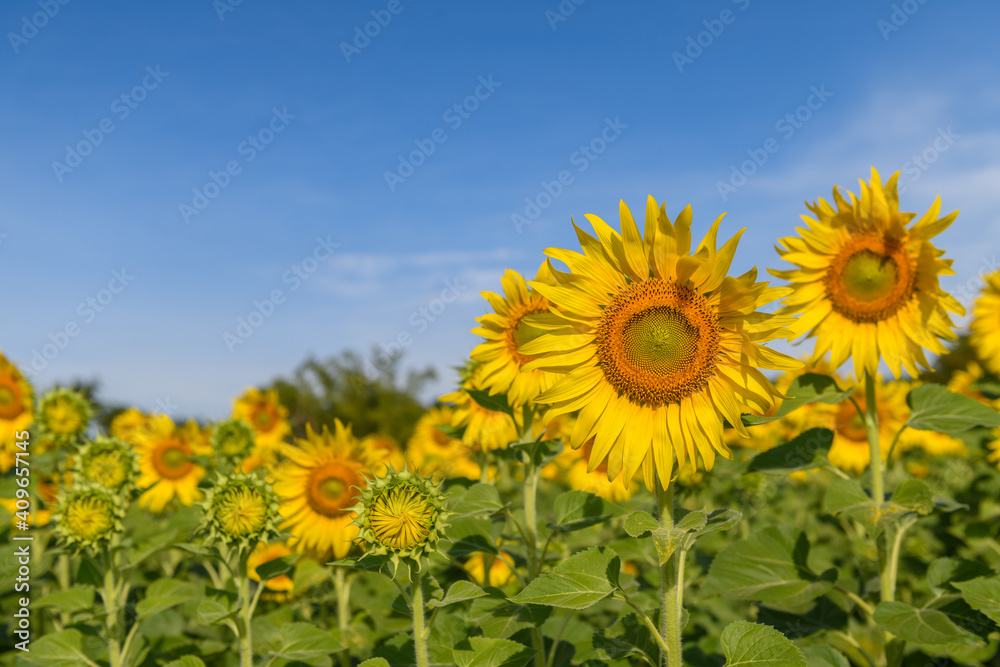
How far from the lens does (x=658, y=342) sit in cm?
242

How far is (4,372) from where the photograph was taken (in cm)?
584

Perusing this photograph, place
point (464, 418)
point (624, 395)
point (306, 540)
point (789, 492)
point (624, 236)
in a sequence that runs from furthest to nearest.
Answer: point (789, 492) → point (306, 540) → point (464, 418) → point (624, 395) → point (624, 236)

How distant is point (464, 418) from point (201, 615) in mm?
1735

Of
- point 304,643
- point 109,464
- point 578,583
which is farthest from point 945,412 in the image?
point 109,464

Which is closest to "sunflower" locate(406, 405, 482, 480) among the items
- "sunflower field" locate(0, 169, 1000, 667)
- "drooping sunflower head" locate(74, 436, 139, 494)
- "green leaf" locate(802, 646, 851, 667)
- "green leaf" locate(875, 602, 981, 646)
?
"sunflower field" locate(0, 169, 1000, 667)

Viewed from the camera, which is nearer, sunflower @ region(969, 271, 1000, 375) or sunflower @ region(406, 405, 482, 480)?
sunflower @ region(406, 405, 482, 480)

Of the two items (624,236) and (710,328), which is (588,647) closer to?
(710,328)

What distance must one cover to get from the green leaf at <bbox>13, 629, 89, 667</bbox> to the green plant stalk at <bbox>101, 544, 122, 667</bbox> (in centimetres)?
15

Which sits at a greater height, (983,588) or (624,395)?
(624,395)

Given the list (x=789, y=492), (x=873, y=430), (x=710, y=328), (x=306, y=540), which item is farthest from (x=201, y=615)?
(x=789, y=492)

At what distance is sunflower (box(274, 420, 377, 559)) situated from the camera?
4371mm

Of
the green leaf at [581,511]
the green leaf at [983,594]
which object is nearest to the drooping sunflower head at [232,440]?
the green leaf at [581,511]

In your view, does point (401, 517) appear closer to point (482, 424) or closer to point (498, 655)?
point (498, 655)

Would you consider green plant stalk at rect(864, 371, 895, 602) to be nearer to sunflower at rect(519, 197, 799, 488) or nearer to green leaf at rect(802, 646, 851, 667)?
green leaf at rect(802, 646, 851, 667)
